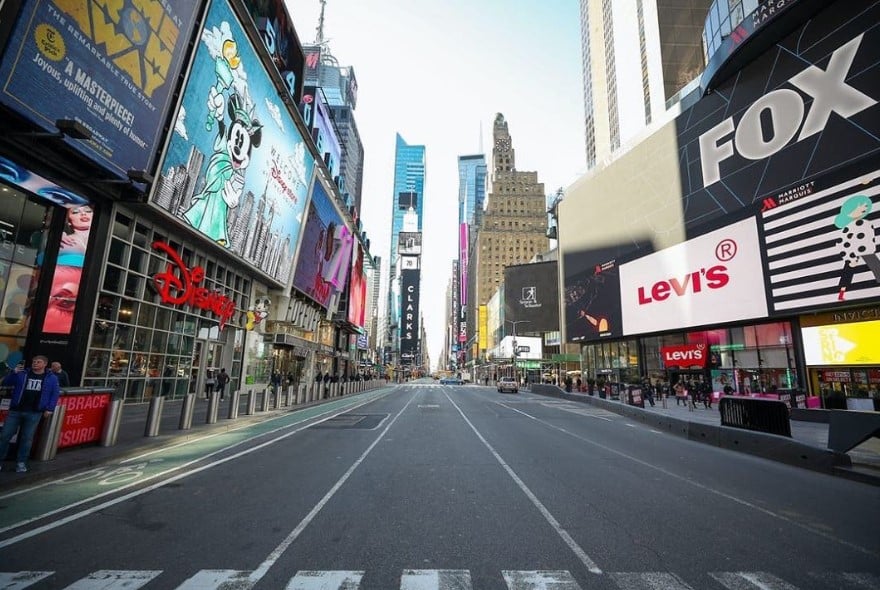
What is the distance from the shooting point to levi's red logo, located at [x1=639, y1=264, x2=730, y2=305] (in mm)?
30703

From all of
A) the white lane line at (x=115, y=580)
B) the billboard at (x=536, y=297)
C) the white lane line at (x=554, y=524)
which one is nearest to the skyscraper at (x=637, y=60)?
the billboard at (x=536, y=297)

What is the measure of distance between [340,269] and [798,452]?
47852 mm

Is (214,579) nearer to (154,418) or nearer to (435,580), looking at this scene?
(435,580)

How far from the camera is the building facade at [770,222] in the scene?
71.4ft

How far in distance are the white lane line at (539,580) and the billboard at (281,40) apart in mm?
28788

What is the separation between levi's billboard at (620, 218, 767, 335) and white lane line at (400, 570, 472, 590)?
1221 inches

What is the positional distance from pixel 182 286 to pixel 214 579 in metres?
22.3

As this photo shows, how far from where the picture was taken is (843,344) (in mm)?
22297

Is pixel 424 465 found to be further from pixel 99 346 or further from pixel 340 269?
pixel 340 269

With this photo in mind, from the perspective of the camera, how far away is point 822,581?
12.9ft

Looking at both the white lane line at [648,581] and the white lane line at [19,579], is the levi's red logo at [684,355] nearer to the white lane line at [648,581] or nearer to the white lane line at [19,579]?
the white lane line at [648,581]

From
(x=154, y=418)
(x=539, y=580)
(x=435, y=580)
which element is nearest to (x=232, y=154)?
(x=154, y=418)

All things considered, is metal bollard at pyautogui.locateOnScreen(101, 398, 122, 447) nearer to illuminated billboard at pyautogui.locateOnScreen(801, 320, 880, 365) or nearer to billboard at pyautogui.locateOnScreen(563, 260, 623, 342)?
illuminated billboard at pyautogui.locateOnScreen(801, 320, 880, 365)

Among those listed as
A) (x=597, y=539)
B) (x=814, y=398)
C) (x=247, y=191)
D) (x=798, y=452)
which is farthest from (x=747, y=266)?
(x=247, y=191)
